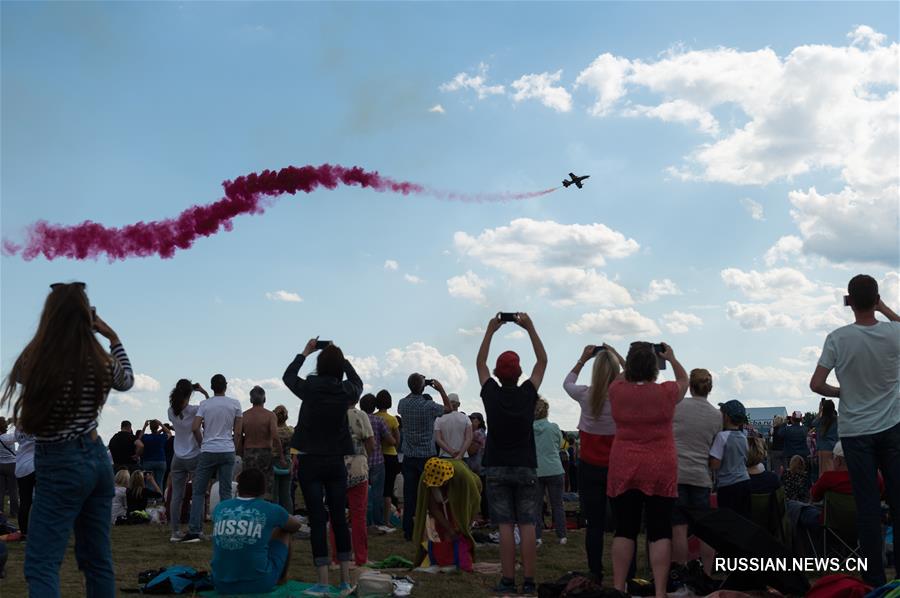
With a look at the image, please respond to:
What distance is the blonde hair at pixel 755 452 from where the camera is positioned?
797 centimetres

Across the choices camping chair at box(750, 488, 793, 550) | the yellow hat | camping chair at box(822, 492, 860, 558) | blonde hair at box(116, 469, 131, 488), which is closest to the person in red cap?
the yellow hat

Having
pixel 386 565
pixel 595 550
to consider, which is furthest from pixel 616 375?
pixel 386 565

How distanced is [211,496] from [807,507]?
775 centimetres

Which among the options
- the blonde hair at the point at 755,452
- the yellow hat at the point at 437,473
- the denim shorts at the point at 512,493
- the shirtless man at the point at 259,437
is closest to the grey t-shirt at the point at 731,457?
the blonde hair at the point at 755,452

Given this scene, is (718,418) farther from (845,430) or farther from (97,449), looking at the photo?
(97,449)

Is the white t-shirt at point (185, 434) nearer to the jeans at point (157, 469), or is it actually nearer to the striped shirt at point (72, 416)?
the jeans at point (157, 469)

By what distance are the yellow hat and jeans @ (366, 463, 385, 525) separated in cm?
335

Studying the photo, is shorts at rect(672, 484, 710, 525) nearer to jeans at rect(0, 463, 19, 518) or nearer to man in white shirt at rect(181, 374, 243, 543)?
man in white shirt at rect(181, 374, 243, 543)

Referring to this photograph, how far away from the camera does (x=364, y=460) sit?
885 centimetres

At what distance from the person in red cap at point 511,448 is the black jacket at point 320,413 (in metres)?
1.20

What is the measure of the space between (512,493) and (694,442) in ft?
5.17

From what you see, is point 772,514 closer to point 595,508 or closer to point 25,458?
point 595,508

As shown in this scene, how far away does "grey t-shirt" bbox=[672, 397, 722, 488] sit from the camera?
7.23m

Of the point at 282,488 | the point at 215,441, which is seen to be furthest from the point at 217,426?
the point at 282,488
